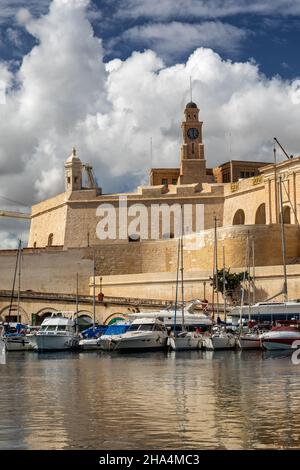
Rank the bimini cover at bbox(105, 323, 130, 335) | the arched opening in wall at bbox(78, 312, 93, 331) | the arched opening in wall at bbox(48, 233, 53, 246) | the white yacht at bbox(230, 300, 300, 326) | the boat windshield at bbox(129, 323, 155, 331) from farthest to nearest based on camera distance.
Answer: the arched opening in wall at bbox(48, 233, 53, 246) < the arched opening in wall at bbox(78, 312, 93, 331) < the white yacht at bbox(230, 300, 300, 326) < the bimini cover at bbox(105, 323, 130, 335) < the boat windshield at bbox(129, 323, 155, 331)

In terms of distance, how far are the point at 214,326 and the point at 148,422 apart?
1112 inches

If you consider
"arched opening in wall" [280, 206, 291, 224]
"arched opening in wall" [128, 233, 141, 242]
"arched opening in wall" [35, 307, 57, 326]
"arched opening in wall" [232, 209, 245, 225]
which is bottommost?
"arched opening in wall" [35, 307, 57, 326]

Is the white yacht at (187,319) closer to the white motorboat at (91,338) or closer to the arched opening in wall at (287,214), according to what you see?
the white motorboat at (91,338)

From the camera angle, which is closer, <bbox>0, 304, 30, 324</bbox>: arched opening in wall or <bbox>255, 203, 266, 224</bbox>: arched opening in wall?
<bbox>0, 304, 30, 324</bbox>: arched opening in wall

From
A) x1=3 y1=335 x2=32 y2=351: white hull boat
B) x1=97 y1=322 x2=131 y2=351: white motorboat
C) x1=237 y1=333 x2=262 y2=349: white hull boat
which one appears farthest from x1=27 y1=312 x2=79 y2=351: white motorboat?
x1=237 y1=333 x2=262 y2=349: white hull boat

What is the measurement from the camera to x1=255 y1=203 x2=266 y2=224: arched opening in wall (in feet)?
218

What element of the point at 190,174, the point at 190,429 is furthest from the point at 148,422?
the point at 190,174

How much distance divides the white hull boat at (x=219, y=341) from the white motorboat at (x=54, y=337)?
645 centimetres

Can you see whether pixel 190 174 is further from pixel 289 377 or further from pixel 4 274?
pixel 289 377

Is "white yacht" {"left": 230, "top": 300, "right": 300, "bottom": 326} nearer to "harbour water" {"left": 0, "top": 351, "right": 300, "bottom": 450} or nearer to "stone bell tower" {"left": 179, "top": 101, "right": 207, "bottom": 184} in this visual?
"harbour water" {"left": 0, "top": 351, "right": 300, "bottom": 450}

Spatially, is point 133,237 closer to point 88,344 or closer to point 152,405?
point 88,344

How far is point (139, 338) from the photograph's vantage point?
39281mm

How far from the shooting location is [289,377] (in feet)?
85.4

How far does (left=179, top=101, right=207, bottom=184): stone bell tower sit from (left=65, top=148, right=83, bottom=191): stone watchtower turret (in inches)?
370
